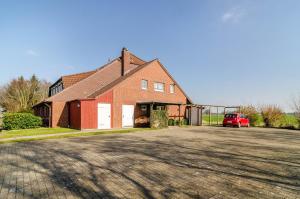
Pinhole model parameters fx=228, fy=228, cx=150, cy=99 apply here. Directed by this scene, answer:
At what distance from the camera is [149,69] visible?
2669cm

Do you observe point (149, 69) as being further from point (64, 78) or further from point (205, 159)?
point (205, 159)

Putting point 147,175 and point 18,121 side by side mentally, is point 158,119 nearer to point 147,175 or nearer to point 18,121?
point 18,121

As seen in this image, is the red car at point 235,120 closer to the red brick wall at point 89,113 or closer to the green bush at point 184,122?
the green bush at point 184,122

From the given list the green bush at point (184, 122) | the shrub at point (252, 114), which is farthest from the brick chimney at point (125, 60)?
the shrub at point (252, 114)

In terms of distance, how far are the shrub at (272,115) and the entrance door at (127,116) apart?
18.7 m

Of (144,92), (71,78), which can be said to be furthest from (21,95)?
(144,92)

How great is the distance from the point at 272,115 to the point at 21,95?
40.3 meters

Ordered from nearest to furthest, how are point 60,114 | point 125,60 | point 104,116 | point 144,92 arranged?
point 104,116 < point 60,114 < point 144,92 < point 125,60

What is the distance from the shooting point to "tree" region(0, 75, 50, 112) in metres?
39.1

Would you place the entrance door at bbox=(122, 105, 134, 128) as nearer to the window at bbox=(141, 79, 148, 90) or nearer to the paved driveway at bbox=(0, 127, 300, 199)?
the window at bbox=(141, 79, 148, 90)

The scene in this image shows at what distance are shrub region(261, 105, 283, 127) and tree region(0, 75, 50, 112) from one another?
1432 inches

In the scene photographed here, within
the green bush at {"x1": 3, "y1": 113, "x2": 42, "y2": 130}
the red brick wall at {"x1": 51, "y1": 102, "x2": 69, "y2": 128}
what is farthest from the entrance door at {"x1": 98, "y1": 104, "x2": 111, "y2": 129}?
the green bush at {"x1": 3, "y1": 113, "x2": 42, "y2": 130}

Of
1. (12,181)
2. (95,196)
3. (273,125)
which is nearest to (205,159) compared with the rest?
(95,196)

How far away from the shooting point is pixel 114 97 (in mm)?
22688
